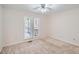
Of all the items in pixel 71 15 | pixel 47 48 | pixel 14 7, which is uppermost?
pixel 14 7

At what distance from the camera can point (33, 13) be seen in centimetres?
173

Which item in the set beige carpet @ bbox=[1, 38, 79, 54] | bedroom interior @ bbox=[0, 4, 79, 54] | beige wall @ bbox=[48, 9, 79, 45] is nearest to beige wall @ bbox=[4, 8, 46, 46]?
bedroom interior @ bbox=[0, 4, 79, 54]

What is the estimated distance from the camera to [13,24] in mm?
1690

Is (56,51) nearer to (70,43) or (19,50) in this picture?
(70,43)

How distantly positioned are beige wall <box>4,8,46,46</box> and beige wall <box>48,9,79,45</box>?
10.0 inches

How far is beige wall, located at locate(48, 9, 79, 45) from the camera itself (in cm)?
167

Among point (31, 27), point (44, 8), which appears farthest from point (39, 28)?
point (44, 8)

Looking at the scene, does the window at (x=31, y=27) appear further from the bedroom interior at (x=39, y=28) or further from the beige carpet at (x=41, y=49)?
the beige carpet at (x=41, y=49)

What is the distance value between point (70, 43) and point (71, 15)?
485mm

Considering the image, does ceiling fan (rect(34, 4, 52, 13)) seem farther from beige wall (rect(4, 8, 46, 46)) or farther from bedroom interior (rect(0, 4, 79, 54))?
beige wall (rect(4, 8, 46, 46))

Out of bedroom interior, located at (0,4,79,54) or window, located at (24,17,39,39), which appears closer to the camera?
bedroom interior, located at (0,4,79,54)

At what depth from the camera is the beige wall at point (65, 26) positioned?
167 cm

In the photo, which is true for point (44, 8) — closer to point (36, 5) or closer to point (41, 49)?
point (36, 5)
